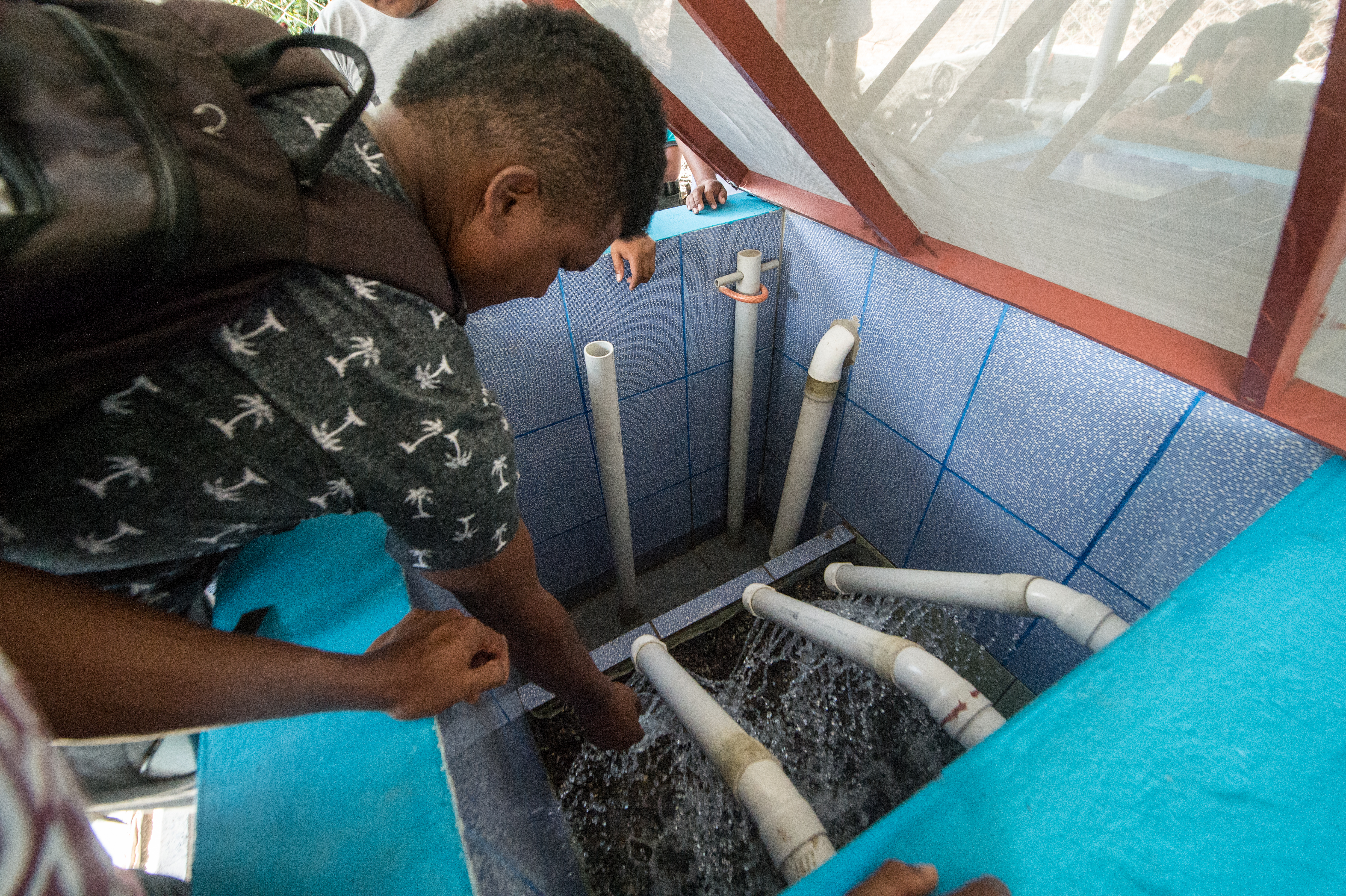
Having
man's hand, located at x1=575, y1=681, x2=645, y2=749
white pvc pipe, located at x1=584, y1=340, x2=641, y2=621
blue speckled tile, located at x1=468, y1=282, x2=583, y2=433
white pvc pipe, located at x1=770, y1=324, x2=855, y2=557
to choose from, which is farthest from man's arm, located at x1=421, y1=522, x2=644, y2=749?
white pvc pipe, located at x1=770, y1=324, x2=855, y2=557

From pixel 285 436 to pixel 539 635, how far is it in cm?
57

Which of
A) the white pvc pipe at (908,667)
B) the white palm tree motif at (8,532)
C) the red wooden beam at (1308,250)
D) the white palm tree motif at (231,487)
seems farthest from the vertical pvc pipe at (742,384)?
the white palm tree motif at (8,532)

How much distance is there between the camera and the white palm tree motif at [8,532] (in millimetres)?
479

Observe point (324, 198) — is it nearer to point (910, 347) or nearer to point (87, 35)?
point (87, 35)

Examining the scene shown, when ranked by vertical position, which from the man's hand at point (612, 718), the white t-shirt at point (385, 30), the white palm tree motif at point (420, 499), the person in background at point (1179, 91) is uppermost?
the white t-shirt at point (385, 30)

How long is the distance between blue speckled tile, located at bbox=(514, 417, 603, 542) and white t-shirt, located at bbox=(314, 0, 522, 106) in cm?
114

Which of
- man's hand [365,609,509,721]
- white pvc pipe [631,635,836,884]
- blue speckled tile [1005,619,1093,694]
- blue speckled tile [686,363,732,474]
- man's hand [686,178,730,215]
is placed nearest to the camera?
man's hand [365,609,509,721]

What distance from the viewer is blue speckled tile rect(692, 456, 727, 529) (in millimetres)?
2674

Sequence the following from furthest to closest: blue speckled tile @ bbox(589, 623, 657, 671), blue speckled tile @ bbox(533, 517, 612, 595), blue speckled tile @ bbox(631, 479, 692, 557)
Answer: blue speckled tile @ bbox(631, 479, 692, 557), blue speckled tile @ bbox(533, 517, 612, 595), blue speckled tile @ bbox(589, 623, 657, 671)

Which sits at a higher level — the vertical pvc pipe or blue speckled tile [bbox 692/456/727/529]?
the vertical pvc pipe

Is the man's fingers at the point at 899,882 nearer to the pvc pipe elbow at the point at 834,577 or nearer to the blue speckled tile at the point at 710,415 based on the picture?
the pvc pipe elbow at the point at 834,577

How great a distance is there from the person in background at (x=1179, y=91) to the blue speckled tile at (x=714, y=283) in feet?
4.03

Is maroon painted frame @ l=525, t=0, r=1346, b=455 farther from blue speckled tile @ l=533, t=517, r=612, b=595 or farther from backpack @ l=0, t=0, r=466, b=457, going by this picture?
blue speckled tile @ l=533, t=517, r=612, b=595

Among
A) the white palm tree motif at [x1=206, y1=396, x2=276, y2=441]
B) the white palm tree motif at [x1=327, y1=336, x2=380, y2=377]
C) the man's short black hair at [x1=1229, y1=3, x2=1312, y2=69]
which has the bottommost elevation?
the white palm tree motif at [x1=206, y1=396, x2=276, y2=441]
